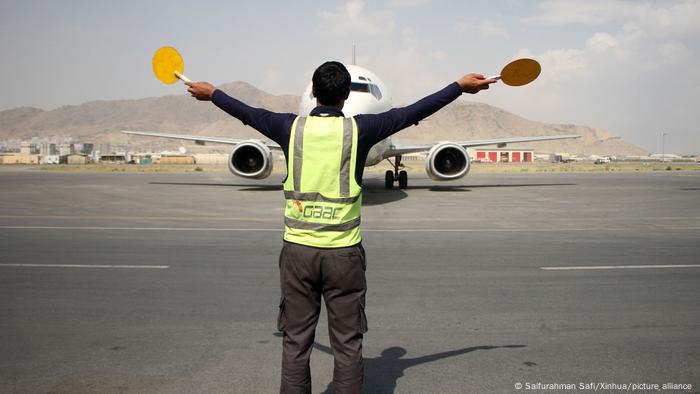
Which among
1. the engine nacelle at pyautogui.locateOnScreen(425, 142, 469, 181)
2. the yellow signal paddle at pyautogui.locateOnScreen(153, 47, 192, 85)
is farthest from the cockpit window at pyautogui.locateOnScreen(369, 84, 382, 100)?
the yellow signal paddle at pyautogui.locateOnScreen(153, 47, 192, 85)

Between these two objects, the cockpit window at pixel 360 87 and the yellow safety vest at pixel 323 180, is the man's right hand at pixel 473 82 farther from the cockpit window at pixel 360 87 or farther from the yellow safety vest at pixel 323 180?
the cockpit window at pixel 360 87

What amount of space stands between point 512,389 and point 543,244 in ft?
21.9

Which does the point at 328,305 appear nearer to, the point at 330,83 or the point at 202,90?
the point at 330,83

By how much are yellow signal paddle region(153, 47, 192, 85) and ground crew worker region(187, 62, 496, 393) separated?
1123 mm

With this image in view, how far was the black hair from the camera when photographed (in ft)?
10.5

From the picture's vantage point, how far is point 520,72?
3.80 m

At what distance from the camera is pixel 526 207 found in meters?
17.3

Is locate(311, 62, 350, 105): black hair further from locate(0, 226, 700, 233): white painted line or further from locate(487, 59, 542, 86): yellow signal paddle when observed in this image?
locate(0, 226, 700, 233): white painted line

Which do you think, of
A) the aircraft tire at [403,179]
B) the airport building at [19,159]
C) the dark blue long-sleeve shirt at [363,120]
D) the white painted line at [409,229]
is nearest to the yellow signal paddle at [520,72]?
the dark blue long-sleeve shirt at [363,120]

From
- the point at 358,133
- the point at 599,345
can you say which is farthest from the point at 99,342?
the point at 599,345

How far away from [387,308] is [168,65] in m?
3.18

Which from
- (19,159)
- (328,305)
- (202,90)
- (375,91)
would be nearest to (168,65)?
(202,90)

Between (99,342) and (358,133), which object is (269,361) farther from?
(358,133)

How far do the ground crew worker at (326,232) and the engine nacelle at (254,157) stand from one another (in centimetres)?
1870
